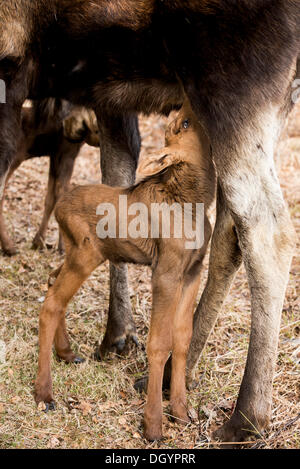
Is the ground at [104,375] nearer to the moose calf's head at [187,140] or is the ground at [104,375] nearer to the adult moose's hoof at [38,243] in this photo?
the adult moose's hoof at [38,243]

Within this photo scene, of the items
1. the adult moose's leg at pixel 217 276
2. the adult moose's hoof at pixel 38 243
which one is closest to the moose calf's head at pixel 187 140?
the adult moose's leg at pixel 217 276

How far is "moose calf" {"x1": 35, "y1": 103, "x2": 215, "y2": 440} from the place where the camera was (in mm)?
3154

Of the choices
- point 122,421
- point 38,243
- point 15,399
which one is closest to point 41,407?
point 15,399

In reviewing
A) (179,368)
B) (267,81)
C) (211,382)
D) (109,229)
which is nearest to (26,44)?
(109,229)

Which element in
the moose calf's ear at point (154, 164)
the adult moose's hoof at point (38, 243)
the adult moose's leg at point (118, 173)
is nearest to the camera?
the moose calf's ear at point (154, 164)

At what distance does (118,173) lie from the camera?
415 centimetres

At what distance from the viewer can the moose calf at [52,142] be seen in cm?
546

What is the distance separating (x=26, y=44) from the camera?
338 centimetres

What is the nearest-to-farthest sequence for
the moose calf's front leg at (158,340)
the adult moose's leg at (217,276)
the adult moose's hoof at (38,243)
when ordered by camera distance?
the moose calf's front leg at (158,340) < the adult moose's leg at (217,276) < the adult moose's hoof at (38,243)

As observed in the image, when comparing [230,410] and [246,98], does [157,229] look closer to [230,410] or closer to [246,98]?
[246,98]

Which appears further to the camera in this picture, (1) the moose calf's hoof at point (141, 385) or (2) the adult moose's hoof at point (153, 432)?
(1) the moose calf's hoof at point (141, 385)

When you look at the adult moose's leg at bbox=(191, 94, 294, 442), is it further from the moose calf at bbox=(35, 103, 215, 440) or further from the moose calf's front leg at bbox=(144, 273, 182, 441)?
the moose calf's front leg at bbox=(144, 273, 182, 441)

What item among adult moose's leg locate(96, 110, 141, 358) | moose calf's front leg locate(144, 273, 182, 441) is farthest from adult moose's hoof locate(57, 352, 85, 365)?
moose calf's front leg locate(144, 273, 182, 441)

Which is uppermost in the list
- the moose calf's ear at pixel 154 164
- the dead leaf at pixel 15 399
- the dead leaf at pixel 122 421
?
the moose calf's ear at pixel 154 164
